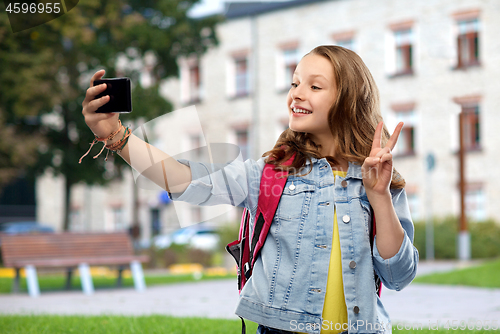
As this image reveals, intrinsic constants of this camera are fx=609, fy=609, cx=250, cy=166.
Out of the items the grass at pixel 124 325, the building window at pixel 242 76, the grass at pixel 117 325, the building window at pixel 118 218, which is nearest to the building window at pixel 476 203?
the building window at pixel 242 76

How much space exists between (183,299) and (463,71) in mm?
18879

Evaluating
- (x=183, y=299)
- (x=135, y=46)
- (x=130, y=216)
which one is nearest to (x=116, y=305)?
(x=183, y=299)

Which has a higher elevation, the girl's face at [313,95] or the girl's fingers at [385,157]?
the girl's face at [313,95]

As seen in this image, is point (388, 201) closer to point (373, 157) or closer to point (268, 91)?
point (373, 157)

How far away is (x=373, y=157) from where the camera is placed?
212 cm

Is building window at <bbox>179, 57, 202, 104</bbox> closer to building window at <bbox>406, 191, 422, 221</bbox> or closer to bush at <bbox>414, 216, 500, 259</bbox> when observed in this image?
building window at <bbox>406, 191, 422, 221</bbox>

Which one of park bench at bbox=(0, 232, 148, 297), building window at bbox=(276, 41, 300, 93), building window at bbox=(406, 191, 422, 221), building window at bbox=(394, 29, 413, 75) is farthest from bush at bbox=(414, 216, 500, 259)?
park bench at bbox=(0, 232, 148, 297)

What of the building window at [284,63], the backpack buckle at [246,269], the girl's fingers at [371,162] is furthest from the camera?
the building window at [284,63]

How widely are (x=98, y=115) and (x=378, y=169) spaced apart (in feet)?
3.17

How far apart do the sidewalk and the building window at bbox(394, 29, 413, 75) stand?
55.3 feet

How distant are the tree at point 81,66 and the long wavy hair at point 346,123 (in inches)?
499

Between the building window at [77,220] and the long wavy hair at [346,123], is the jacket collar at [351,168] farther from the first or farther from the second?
the building window at [77,220]

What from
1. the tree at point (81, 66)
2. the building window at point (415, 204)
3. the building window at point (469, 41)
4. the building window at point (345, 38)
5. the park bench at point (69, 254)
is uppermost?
the building window at point (345, 38)

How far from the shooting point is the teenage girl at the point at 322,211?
6.91 ft
